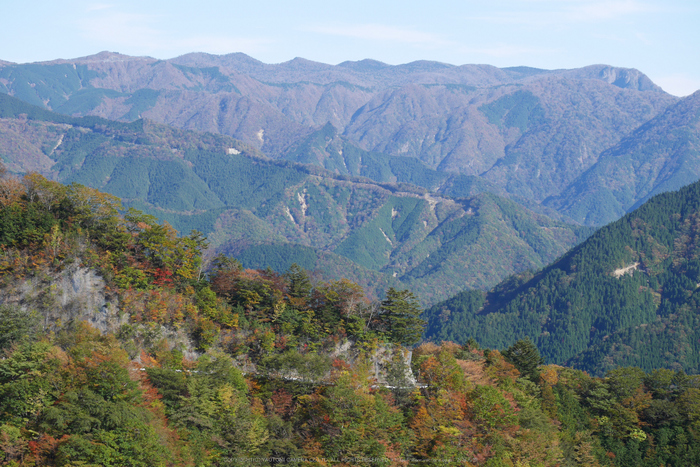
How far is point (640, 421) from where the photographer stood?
127 m

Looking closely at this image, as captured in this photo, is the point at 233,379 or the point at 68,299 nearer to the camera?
the point at 233,379

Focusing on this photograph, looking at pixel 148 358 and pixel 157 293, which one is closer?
pixel 148 358

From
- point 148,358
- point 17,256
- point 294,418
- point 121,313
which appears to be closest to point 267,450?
point 294,418

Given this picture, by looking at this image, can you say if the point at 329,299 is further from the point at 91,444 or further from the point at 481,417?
the point at 91,444

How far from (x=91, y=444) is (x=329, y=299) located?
164ft

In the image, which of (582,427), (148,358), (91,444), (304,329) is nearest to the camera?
(91,444)

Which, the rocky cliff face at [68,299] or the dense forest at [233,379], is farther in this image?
the rocky cliff face at [68,299]

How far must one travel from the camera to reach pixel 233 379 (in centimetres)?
9488

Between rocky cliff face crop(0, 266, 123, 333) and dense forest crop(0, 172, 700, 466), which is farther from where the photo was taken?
rocky cliff face crop(0, 266, 123, 333)

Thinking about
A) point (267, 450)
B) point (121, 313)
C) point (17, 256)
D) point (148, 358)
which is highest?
point (17, 256)

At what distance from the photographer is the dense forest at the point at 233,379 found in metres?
81.6

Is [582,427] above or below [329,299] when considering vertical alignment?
below

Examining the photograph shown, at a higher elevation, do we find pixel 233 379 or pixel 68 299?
pixel 68 299

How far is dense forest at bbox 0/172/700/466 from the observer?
268 feet
